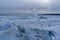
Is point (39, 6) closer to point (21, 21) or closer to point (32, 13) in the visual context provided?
point (32, 13)

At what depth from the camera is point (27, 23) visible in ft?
2.53

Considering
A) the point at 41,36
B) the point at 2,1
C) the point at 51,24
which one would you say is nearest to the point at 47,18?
the point at 51,24

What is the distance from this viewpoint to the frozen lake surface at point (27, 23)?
0.72 m

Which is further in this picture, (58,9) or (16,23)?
(58,9)

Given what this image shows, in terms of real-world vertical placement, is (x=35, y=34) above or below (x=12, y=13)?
below

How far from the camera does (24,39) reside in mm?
688

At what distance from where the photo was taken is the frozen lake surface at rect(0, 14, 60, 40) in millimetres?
719

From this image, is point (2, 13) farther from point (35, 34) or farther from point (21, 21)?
point (35, 34)

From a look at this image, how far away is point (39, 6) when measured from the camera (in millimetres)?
852

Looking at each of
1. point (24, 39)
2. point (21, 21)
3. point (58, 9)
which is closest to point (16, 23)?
point (21, 21)

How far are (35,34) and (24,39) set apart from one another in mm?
85

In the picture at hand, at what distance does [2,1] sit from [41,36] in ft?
1.49

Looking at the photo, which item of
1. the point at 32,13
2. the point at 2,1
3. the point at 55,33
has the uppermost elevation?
the point at 2,1

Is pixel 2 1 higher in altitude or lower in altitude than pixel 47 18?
higher
